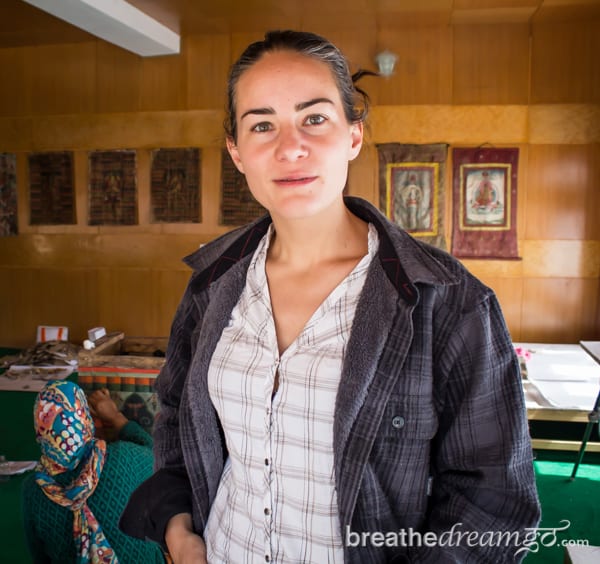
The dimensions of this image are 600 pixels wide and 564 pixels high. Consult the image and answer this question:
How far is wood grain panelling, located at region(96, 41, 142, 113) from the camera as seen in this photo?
247 inches

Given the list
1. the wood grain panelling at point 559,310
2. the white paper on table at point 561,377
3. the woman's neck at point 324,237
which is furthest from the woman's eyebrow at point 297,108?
the wood grain panelling at point 559,310

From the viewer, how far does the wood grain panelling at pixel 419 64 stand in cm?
575

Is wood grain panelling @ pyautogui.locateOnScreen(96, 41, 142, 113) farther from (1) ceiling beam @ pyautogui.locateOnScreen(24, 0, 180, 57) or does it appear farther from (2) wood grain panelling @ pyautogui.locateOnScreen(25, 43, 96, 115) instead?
(1) ceiling beam @ pyautogui.locateOnScreen(24, 0, 180, 57)

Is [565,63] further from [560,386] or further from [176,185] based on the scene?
[176,185]

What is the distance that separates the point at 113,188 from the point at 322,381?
19.8 feet

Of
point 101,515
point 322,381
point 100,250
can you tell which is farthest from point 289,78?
point 100,250

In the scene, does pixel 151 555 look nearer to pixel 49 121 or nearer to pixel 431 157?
pixel 431 157

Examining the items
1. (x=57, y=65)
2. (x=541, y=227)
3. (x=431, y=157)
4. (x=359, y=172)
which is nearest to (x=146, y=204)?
(x=57, y=65)

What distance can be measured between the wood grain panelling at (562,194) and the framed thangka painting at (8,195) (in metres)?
6.32

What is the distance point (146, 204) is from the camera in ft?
20.9

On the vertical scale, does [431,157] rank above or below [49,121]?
below

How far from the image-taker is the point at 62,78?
6.48 meters

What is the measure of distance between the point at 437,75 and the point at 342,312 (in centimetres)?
541

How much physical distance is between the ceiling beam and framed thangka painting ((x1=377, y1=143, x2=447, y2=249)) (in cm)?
270
